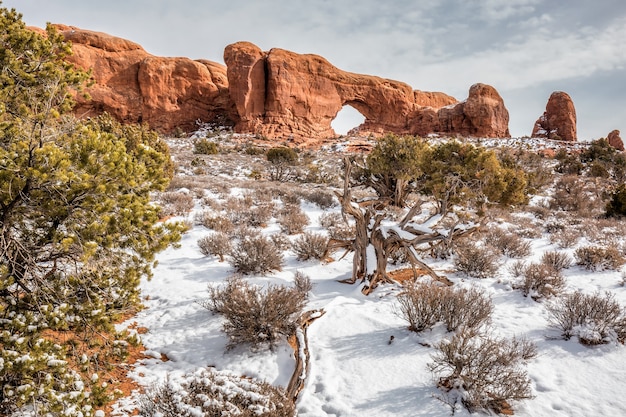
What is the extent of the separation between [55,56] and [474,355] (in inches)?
218

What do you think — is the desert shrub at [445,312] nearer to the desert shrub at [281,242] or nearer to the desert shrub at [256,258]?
the desert shrub at [256,258]

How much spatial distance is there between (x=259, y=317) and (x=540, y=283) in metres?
5.10

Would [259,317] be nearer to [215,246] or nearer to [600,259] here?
[215,246]

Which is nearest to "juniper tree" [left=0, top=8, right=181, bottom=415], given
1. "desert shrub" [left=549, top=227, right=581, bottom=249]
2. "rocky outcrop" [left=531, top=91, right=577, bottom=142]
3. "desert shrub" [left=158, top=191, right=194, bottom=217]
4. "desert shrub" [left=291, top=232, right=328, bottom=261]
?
"desert shrub" [left=291, top=232, right=328, bottom=261]

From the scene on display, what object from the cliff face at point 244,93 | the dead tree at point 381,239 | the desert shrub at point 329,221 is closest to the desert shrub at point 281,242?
the desert shrub at point 329,221

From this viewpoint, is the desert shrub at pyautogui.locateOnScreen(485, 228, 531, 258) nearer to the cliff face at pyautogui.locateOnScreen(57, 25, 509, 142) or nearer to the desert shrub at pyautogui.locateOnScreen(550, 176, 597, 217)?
the desert shrub at pyautogui.locateOnScreen(550, 176, 597, 217)

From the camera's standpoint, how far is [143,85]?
1574 inches

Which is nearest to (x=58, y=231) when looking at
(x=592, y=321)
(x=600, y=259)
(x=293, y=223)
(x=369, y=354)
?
(x=369, y=354)

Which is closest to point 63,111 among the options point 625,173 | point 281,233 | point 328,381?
point 328,381

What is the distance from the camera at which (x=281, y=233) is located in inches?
372

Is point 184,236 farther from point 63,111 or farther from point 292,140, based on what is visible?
point 292,140

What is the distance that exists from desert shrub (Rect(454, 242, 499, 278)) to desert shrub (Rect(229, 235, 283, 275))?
12.4ft

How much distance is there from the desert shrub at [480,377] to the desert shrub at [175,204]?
352 inches

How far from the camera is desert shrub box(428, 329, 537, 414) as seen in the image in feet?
10.8
